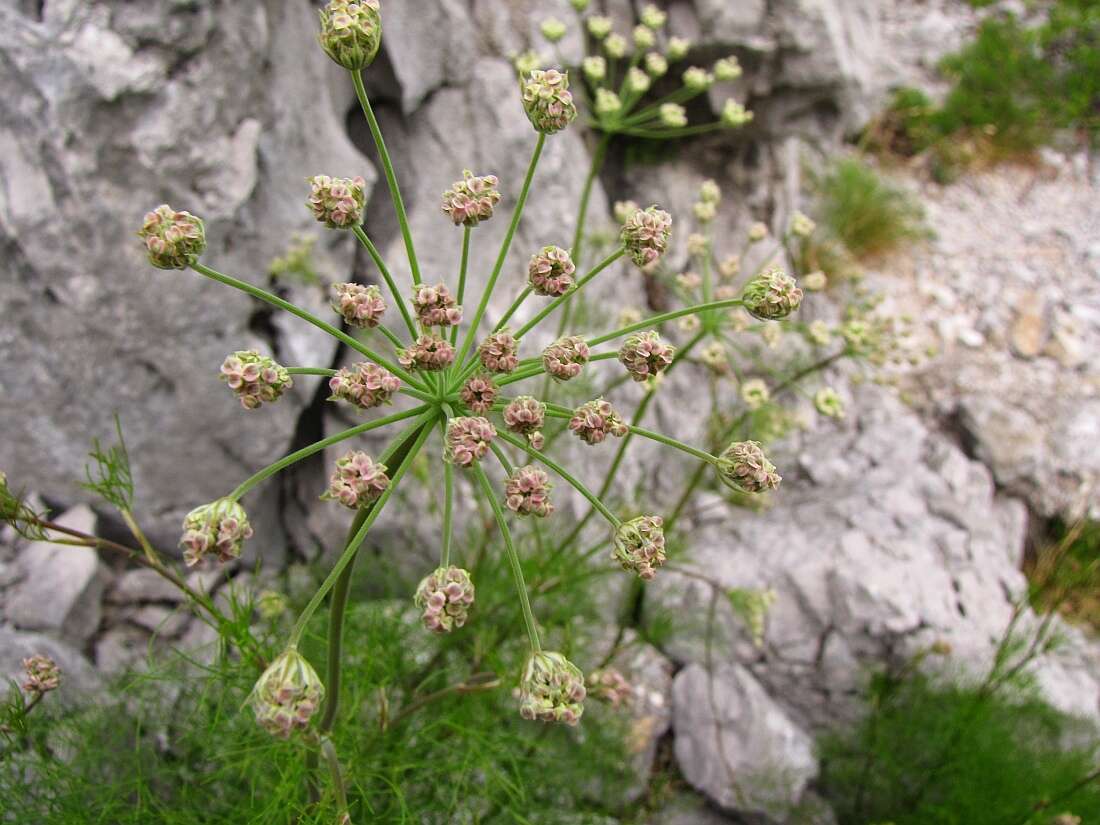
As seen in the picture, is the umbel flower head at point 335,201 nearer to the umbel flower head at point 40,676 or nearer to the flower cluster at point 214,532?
the flower cluster at point 214,532

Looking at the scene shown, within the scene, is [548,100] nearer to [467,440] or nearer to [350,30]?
[350,30]

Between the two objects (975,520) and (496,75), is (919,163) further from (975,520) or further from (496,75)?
(496,75)

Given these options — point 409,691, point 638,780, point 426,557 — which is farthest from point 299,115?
point 638,780

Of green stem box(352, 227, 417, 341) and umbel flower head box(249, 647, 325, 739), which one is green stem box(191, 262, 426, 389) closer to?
green stem box(352, 227, 417, 341)

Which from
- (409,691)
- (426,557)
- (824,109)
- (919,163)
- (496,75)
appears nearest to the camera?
(409,691)

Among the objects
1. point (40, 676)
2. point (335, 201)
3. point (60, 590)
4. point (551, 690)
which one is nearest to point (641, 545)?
point (551, 690)

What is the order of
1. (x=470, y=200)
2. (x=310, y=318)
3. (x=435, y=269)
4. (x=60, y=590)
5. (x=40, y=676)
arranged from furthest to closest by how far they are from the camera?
(x=435, y=269), (x=60, y=590), (x=40, y=676), (x=470, y=200), (x=310, y=318)
